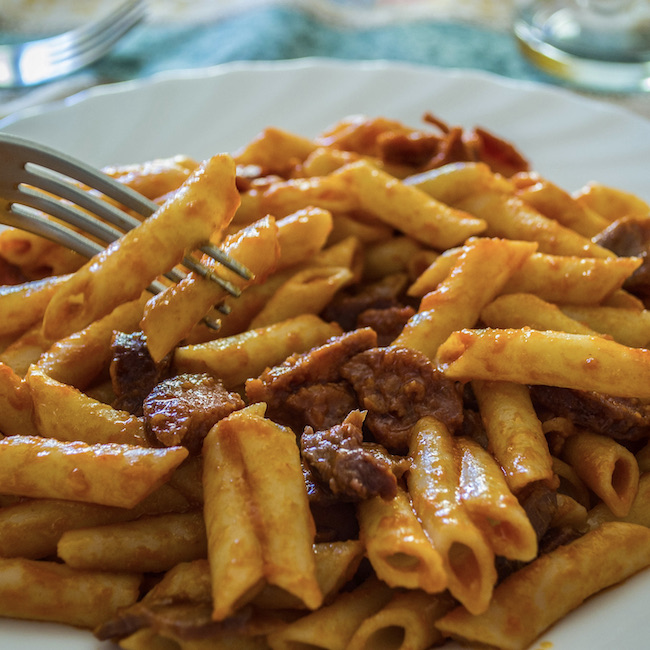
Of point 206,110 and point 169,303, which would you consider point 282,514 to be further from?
point 206,110

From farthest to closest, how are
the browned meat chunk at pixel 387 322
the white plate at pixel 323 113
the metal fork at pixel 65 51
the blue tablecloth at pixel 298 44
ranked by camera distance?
1. the blue tablecloth at pixel 298 44
2. the metal fork at pixel 65 51
3. the white plate at pixel 323 113
4. the browned meat chunk at pixel 387 322

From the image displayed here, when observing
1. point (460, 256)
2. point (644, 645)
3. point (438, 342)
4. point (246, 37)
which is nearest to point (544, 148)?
point (460, 256)

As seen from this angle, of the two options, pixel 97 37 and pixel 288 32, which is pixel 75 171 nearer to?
pixel 97 37

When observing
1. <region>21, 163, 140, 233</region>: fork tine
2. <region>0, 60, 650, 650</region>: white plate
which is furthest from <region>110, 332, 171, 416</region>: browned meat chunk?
<region>0, 60, 650, 650</region>: white plate

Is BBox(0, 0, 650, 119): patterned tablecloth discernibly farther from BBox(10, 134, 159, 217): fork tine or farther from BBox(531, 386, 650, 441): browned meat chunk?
BBox(531, 386, 650, 441): browned meat chunk

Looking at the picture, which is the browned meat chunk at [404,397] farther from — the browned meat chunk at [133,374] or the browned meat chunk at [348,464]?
the browned meat chunk at [133,374]

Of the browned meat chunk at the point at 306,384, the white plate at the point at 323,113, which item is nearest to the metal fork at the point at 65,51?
the white plate at the point at 323,113
